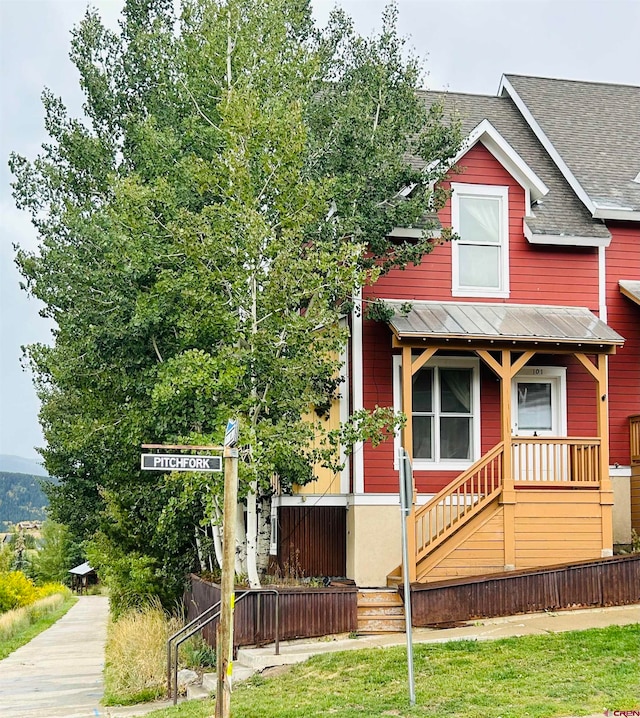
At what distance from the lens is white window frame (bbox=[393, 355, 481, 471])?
18.2 meters

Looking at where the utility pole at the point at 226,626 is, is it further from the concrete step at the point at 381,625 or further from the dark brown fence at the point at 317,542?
the dark brown fence at the point at 317,542

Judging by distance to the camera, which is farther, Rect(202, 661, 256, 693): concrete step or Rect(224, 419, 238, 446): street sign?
Rect(202, 661, 256, 693): concrete step

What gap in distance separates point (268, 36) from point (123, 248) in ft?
13.9

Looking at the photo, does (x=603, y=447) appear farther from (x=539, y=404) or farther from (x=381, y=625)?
(x=381, y=625)

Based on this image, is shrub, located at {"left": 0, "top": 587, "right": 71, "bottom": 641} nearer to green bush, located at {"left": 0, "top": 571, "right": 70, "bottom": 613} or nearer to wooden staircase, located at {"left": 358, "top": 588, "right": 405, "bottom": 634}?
green bush, located at {"left": 0, "top": 571, "right": 70, "bottom": 613}

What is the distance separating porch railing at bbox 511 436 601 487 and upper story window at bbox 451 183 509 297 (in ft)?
9.82

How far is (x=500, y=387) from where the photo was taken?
18359 mm

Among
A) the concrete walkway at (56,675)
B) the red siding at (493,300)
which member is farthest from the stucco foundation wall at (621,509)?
the concrete walkway at (56,675)

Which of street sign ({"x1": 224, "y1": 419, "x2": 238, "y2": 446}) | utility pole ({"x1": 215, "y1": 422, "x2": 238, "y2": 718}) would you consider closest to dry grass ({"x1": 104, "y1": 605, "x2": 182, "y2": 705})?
utility pole ({"x1": 215, "y1": 422, "x2": 238, "y2": 718})

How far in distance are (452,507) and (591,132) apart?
987cm

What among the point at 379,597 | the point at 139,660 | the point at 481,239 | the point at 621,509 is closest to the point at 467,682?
the point at 379,597

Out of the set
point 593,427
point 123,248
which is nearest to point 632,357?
point 593,427

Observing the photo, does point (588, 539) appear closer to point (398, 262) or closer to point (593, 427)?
point (593, 427)

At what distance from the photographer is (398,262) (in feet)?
57.1
